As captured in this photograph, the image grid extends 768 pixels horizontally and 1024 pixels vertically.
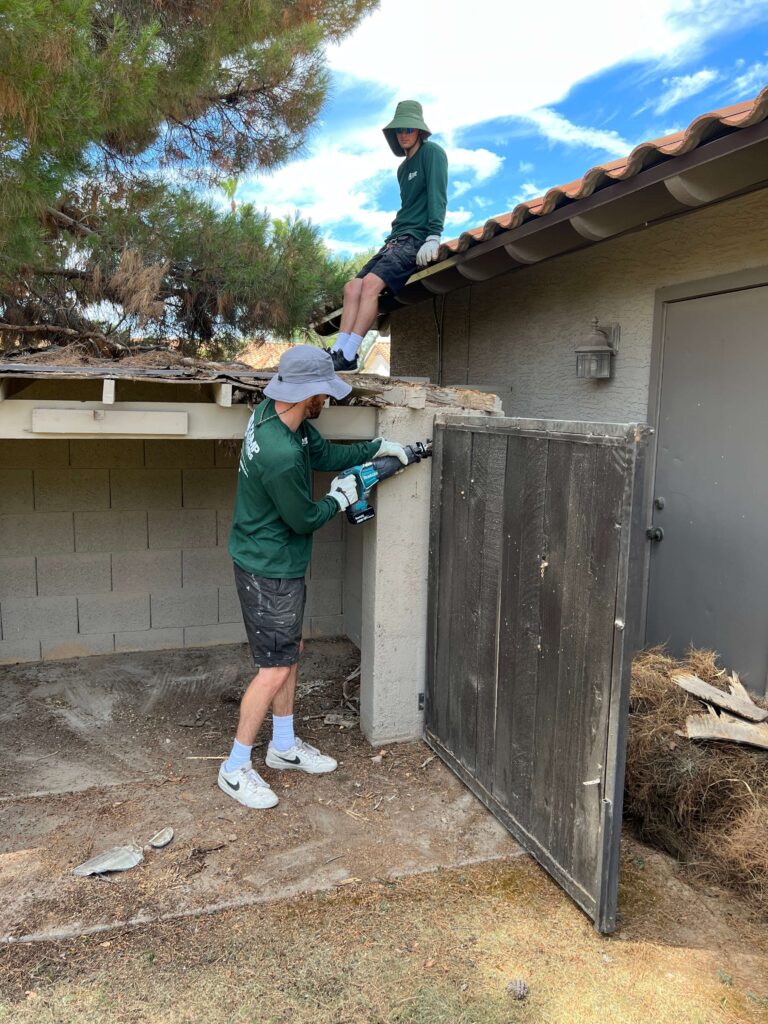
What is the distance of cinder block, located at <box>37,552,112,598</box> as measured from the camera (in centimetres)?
531

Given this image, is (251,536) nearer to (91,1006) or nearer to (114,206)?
(91,1006)

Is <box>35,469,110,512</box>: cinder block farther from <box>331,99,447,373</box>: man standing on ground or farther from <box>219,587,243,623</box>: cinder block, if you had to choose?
<box>331,99,447,373</box>: man standing on ground

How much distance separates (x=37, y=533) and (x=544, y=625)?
390cm

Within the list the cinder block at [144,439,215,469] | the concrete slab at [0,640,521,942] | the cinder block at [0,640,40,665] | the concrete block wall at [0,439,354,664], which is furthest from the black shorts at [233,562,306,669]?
the cinder block at [0,640,40,665]

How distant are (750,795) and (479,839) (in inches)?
46.1

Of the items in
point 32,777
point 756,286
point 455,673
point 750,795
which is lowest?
point 32,777

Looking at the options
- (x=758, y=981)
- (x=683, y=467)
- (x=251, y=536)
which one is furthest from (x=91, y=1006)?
(x=683, y=467)

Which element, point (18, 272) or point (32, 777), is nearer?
point (32, 777)

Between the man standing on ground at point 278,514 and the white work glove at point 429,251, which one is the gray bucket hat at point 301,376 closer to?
the man standing on ground at point 278,514

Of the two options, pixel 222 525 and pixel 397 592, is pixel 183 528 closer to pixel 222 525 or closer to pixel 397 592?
pixel 222 525

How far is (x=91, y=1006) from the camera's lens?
7.69 ft

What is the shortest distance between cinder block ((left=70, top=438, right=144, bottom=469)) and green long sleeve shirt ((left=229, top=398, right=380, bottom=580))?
84.5 inches

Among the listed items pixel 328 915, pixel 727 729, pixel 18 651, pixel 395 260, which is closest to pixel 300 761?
pixel 328 915

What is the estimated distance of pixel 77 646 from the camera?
547 centimetres
